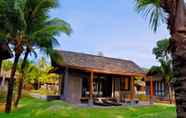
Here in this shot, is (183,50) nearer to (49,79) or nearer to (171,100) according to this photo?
(171,100)

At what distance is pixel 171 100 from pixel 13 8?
2341cm

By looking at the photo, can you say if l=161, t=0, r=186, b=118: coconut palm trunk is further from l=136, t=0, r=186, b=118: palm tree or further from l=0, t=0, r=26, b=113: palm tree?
l=0, t=0, r=26, b=113: palm tree

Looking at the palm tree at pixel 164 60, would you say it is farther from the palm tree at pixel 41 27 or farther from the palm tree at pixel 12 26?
the palm tree at pixel 12 26

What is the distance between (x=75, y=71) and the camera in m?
26.7

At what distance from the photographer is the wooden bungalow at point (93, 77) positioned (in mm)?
25359

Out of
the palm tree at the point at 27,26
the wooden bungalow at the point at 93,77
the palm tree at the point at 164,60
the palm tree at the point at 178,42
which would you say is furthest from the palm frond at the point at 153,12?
the palm tree at the point at 164,60

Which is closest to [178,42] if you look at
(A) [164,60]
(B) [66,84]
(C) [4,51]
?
(C) [4,51]

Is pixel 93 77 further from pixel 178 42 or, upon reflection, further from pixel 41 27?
pixel 178 42

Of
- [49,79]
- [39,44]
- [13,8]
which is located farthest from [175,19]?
[49,79]

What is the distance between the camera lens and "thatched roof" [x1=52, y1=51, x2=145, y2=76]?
82.5 feet

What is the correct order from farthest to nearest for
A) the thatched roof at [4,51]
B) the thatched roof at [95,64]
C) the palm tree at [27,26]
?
the thatched roof at [95,64]
the palm tree at [27,26]
the thatched roof at [4,51]

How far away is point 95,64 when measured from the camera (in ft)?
87.9

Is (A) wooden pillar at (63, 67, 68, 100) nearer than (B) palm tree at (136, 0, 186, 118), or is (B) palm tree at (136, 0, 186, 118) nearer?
(B) palm tree at (136, 0, 186, 118)

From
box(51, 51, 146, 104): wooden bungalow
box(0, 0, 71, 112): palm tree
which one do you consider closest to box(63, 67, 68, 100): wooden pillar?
box(51, 51, 146, 104): wooden bungalow
